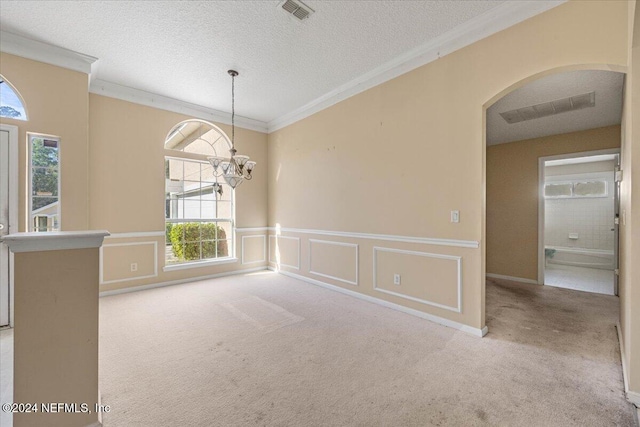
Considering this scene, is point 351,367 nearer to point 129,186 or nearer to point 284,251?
point 284,251

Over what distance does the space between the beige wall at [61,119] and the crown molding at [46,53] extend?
57 mm

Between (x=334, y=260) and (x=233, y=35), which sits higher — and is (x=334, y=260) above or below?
below

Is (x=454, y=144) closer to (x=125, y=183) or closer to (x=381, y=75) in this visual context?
(x=381, y=75)

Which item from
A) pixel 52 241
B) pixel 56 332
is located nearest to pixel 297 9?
pixel 52 241

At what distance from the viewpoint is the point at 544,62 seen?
2.30 metres

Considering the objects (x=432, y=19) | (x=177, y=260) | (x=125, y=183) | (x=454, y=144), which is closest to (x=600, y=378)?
(x=454, y=144)

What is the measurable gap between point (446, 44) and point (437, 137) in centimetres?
96

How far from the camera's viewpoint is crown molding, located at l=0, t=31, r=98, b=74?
2.85 metres

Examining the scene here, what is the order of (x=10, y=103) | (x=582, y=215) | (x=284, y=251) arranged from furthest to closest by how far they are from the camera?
(x=582, y=215), (x=284, y=251), (x=10, y=103)

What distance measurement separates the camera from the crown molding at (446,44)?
2.37 meters

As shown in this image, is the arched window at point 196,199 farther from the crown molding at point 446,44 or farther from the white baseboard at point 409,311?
the crown molding at point 446,44

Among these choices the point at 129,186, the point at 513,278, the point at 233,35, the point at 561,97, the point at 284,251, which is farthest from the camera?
the point at 284,251

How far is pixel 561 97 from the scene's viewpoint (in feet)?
11.3

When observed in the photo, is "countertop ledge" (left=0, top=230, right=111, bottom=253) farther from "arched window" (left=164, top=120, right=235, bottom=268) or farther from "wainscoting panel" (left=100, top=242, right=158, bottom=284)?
"arched window" (left=164, top=120, right=235, bottom=268)
